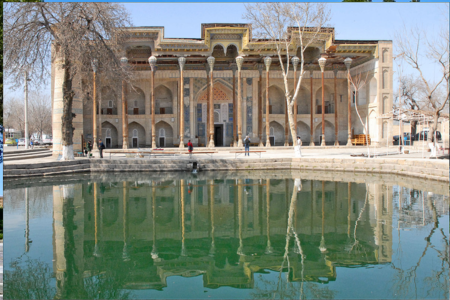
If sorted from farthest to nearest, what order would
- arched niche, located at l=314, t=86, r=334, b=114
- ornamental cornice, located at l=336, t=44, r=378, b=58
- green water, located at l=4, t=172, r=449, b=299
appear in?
1. arched niche, located at l=314, t=86, r=334, b=114
2. ornamental cornice, located at l=336, t=44, r=378, b=58
3. green water, located at l=4, t=172, r=449, b=299

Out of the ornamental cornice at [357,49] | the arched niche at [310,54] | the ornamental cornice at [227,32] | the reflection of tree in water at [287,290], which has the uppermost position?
the ornamental cornice at [227,32]

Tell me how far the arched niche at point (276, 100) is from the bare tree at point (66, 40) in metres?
15.7

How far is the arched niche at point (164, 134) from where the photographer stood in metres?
28.8

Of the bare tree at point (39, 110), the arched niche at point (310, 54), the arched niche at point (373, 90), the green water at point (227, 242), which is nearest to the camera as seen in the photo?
the green water at point (227, 242)

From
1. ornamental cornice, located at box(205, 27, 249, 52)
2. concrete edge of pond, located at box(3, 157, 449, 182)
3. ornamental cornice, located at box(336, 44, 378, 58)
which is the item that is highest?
ornamental cornice, located at box(205, 27, 249, 52)

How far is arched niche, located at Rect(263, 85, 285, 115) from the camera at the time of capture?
29828 mm

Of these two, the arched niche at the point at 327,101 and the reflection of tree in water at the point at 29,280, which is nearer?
the reflection of tree in water at the point at 29,280

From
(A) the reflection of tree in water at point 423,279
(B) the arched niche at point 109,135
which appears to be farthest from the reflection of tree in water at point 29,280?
(B) the arched niche at point 109,135

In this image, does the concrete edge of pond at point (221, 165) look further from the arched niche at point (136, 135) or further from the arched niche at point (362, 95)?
the arched niche at point (136, 135)

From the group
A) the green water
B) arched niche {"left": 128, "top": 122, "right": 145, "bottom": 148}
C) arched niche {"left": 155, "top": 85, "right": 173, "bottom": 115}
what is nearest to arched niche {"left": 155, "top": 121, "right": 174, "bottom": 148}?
arched niche {"left": 155, "top": 85, "right": 173, "bottom": 115}

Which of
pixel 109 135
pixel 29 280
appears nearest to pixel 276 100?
pixel 109 135

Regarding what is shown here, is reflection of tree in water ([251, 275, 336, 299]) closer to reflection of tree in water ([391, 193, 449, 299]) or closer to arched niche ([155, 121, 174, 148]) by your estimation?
reflection of tree in water ([391, 193, 449, 299])

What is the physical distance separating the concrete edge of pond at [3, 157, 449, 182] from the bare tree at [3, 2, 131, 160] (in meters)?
1.14

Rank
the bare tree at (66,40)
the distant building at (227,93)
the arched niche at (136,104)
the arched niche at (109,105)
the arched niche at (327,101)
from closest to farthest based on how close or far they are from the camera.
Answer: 1. the bare tree at (66,40)
2. the distant building at (227,93)
3. the arched niche at (109,105)
4. the arched niche at (136,104)
5. the arched niche at (327,101)
